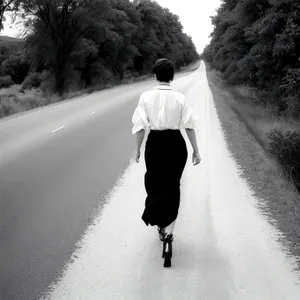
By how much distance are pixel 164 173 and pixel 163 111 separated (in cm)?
66

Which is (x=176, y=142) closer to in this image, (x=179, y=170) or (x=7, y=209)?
(x=179, y=170)

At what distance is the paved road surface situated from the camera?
3.54 m

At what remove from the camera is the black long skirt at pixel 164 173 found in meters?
4.11

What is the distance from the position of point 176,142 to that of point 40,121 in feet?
38.9

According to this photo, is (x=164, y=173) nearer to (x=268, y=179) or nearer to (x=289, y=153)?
(x=268, y=179)

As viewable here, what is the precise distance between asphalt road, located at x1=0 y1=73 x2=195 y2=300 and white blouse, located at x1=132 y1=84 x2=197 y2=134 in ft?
5.24

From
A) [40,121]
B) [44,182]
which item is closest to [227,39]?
[40,121]

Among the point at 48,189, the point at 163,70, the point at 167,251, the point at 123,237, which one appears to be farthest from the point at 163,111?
the point at 48,189

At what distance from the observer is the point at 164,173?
418 centimetres

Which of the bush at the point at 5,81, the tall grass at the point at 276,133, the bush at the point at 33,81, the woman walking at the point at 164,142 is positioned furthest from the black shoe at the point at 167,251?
the bush at the point at 5,81

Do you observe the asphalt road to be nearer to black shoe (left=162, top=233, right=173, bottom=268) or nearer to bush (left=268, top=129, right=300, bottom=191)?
black shoe (left=162, top=233, right=173, bottom=268)

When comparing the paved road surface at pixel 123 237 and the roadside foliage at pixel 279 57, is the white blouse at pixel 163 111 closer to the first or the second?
the paved road surface at pixel 123 237

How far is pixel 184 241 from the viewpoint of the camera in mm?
4523

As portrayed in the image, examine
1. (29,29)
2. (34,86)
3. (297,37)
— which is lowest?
(34,86)
